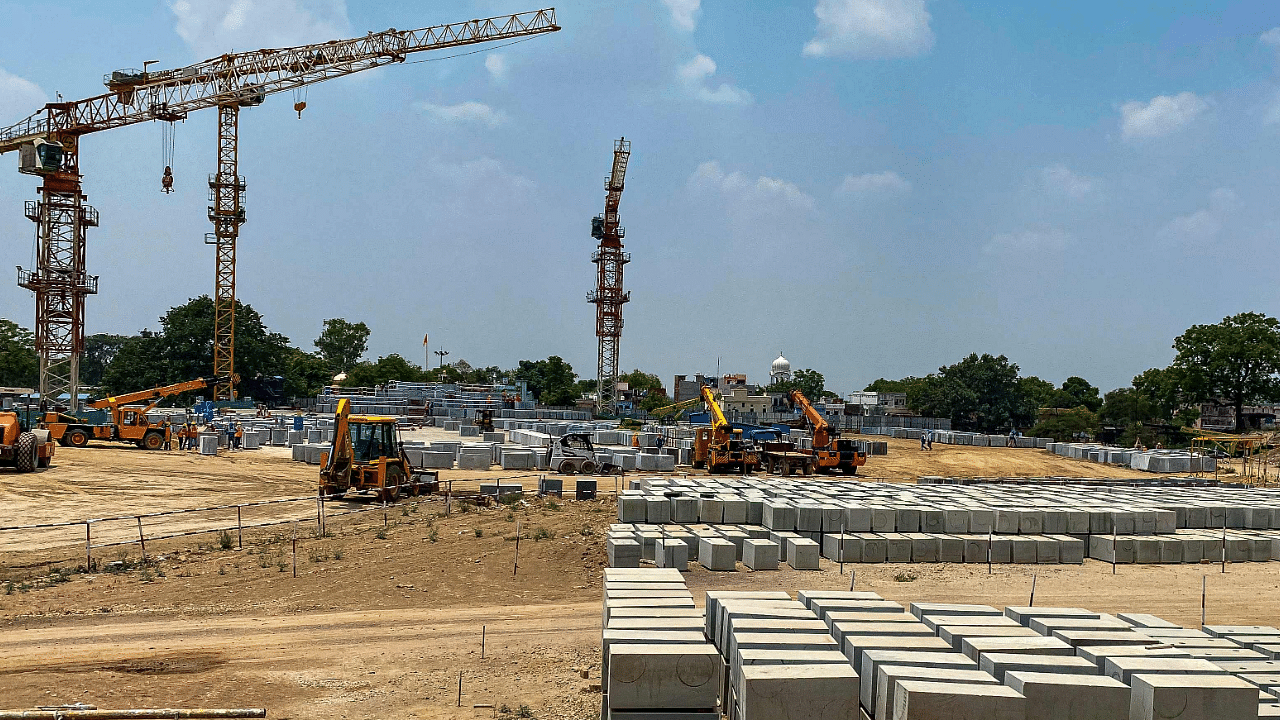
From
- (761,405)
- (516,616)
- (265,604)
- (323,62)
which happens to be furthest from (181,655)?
(761,405)

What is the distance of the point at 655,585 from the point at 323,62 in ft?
198

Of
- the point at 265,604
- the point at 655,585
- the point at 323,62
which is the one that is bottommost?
the point at 265,604

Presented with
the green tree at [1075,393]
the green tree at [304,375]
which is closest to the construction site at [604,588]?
the green tree at [304,375]

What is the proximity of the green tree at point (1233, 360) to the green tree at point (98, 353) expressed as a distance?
15835 cm

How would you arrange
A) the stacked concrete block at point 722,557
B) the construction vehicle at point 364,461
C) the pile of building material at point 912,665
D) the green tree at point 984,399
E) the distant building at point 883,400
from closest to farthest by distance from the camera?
the pile of building material at point 912,665 < the stacked concrete block at point 722,557 < the construction vehicle at point 364,461 < the green tree at point 984,399 < the distant building at point 883,400

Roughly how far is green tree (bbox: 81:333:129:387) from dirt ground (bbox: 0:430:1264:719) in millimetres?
154841

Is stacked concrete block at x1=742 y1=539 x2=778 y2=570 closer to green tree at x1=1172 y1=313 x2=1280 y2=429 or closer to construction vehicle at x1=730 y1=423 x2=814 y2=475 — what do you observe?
construction vehicle at x1=730 y1=423 x2=814 y2=475

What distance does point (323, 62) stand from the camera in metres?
62.9

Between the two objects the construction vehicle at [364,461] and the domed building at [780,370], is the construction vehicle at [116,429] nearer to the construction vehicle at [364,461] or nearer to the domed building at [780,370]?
the construction vehicle at [364,461]

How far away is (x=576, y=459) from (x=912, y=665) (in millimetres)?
26281

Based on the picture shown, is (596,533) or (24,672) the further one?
(596,533)

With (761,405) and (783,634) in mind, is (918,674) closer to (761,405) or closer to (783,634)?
(783,634)

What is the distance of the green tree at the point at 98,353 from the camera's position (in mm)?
158250

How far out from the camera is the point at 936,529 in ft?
60.6
